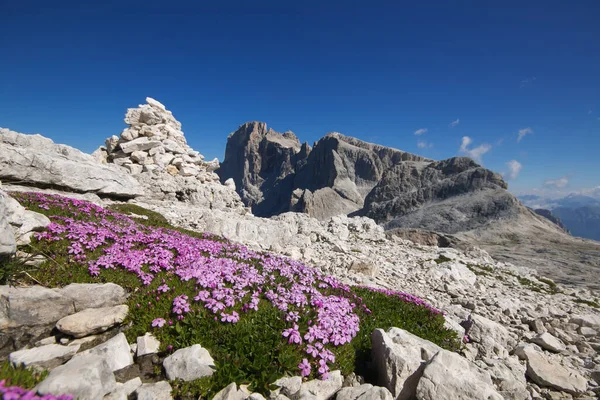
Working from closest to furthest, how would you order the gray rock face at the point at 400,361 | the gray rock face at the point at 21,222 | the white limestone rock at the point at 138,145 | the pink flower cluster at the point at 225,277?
the gray rock face at the point at 400,361 < the pink flower cluster at the point at 225,277 < the gray rock face at the point at 21,222 < the white limestone rock at the point at 138,145

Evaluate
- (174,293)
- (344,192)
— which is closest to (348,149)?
(344,192)

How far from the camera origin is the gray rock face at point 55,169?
13.5m

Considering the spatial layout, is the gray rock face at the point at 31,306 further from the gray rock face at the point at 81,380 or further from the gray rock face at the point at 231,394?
the gray rock face at the point at 231,394

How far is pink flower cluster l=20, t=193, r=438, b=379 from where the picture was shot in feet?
19.6

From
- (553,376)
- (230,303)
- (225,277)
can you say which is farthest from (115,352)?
(553,376)

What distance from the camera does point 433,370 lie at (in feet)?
15.5

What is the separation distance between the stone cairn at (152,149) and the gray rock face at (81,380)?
20.8 m

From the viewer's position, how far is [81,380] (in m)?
3.47

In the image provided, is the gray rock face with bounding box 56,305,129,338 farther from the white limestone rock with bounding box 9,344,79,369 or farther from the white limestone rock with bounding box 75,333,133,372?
the white limestone rock with bounding box 75,333,133,372

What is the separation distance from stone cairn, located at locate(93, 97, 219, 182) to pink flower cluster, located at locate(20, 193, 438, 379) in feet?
48.5

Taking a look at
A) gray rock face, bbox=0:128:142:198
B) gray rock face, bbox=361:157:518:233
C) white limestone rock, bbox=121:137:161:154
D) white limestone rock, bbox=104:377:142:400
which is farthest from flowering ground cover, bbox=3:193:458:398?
gray rock face, bbox=361:157:518:233

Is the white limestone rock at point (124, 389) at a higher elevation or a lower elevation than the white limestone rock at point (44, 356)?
lower

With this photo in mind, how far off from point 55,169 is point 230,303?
47.4 feet

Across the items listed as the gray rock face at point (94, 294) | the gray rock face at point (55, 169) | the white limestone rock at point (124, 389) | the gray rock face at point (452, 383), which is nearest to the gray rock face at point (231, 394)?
the white limestone rock at point (124, 389)
